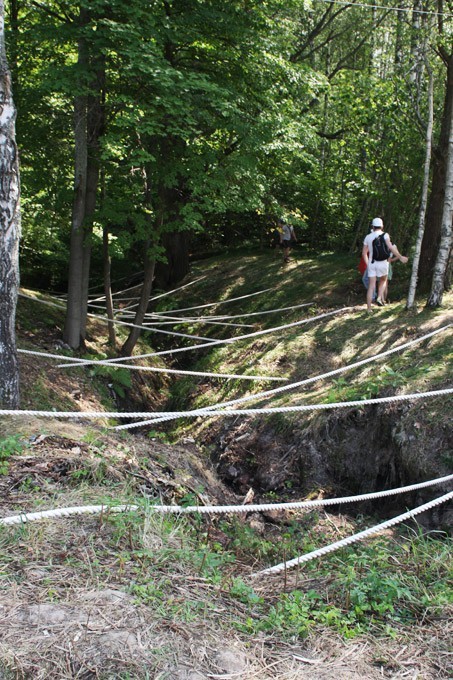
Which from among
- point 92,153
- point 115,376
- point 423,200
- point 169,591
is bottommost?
point 115,376

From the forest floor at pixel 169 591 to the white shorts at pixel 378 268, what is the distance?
5812 mm

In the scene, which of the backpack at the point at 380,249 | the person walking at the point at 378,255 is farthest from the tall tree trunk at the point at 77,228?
the backpack at the point at 380,249

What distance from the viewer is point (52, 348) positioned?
9.52m

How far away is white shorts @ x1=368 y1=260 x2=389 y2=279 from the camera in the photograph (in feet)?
32.6

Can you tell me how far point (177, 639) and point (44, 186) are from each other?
325 inches

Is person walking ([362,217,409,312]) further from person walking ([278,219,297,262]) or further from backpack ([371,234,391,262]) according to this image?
person walking ([278,219,297,262])

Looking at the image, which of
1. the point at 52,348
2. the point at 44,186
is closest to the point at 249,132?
the point at 44,186

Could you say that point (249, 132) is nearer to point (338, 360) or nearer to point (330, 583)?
point (338, 360)

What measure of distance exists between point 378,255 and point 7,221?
6442 millimetres

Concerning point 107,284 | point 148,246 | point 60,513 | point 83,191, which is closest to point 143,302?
point 107,284

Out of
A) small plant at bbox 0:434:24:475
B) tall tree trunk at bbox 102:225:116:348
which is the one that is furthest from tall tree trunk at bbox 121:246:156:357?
small plant at bbox 0:434:24:475

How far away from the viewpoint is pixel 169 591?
121 inches

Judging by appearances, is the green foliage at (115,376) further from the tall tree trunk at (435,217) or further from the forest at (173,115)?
the tall tree trunk at (435,217)

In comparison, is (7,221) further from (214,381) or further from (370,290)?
(370,290)
